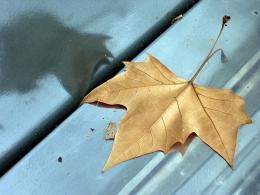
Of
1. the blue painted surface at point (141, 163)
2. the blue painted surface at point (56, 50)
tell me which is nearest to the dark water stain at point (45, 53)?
the blue painted surface at point (56, 50)

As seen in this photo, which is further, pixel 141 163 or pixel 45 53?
pixel 45 53

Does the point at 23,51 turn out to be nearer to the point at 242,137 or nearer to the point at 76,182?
the point at 76,182

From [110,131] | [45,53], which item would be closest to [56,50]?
[45,53]

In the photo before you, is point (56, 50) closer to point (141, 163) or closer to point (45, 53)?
point (45, 53)

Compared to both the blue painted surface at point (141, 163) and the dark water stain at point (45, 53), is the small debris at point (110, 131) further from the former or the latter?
the dark water stain at point (45, 53)

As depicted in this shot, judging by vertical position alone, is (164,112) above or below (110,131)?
above
